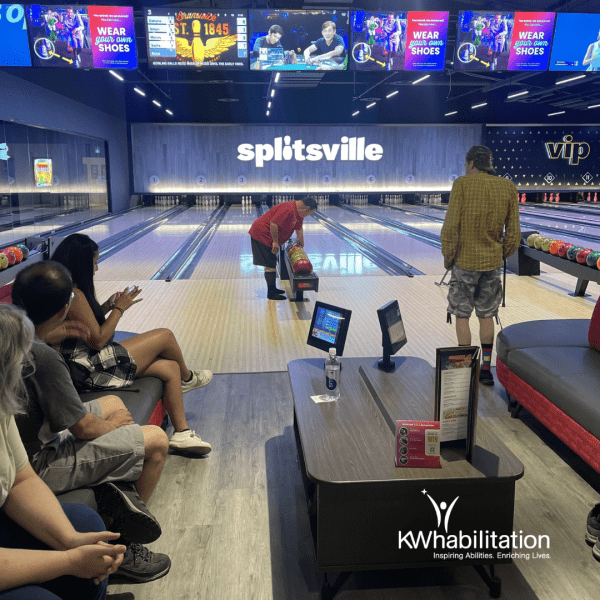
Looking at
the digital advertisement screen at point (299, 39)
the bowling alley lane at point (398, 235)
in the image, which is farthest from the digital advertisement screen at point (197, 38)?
the bowling alley lane at point (398, 235)

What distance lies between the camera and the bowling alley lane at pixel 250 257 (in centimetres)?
659

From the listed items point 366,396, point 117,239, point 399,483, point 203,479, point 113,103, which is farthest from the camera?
point 113,103

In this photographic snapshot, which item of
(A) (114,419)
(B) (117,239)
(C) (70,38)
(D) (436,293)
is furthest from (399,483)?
(B) (117,239)

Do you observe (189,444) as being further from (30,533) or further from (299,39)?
(299,39)

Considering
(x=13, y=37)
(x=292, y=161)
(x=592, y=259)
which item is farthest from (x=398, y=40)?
(x=292, y=161)

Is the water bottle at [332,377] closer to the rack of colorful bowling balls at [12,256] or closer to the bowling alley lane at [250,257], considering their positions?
the rack of colorful bowling balls at [12,256]

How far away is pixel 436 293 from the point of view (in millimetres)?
5535

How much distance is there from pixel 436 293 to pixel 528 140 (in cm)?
1369

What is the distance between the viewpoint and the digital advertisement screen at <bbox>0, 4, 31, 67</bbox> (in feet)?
18.2

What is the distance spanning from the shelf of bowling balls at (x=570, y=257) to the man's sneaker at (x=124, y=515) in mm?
3990

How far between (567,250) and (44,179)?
24.9ft

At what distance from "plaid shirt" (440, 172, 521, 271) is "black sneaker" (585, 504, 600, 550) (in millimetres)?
1420

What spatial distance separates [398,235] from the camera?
10.1 meters

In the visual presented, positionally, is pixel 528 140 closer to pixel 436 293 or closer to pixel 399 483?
pixel 436 293
